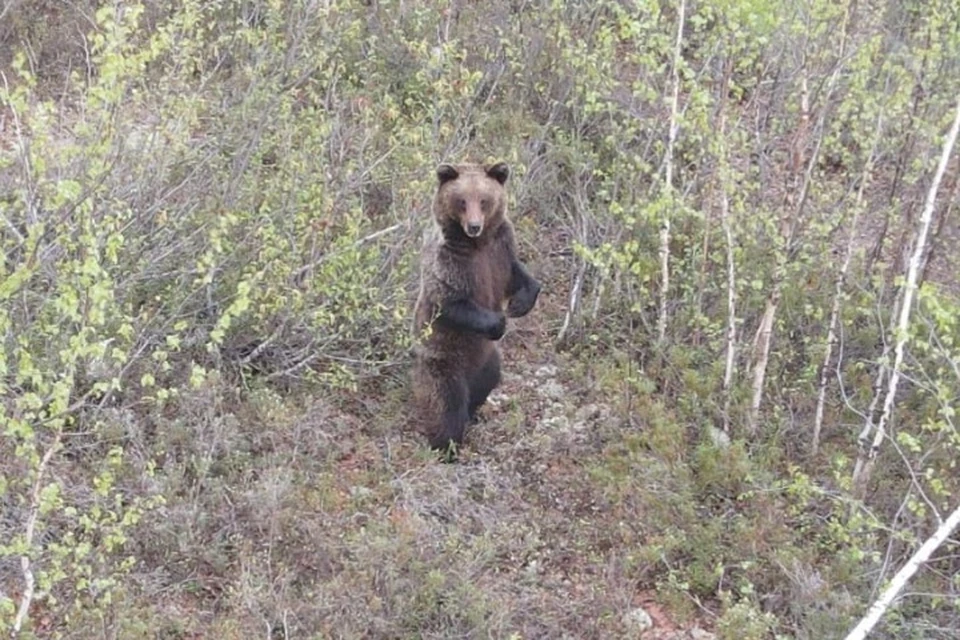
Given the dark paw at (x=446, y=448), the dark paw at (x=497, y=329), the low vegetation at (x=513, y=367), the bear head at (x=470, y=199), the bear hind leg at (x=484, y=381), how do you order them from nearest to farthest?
the low vegetation at (x=513, y=367)
the bear head at (x=470, y=199)
the dark paw at (x=497, y=329)
the dark paw at (x=446, y=448)
the bear hind leg at (x=484, y=381)

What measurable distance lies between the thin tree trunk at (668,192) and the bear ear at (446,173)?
1171 mm

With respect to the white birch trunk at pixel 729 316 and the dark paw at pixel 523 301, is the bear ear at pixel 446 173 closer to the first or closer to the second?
the dark paw at pixel 523 301

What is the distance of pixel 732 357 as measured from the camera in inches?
267

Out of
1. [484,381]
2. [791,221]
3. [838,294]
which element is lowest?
[484,381]

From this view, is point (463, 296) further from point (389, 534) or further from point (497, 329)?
point (389, 534)

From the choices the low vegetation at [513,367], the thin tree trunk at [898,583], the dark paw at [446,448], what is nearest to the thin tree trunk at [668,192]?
the low vegetation at [513,367]

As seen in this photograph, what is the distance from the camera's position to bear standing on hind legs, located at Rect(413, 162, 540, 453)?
21.0 ft

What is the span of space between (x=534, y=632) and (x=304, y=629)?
108 centimetres

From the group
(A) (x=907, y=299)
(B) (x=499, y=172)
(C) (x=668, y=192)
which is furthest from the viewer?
(B) (x=499, y=172)

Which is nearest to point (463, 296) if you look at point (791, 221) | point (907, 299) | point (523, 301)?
point (523, 301)

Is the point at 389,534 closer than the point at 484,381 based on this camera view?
Yes

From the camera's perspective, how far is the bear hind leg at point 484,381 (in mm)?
6750

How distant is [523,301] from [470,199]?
0.80 meters

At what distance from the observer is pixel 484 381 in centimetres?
679
